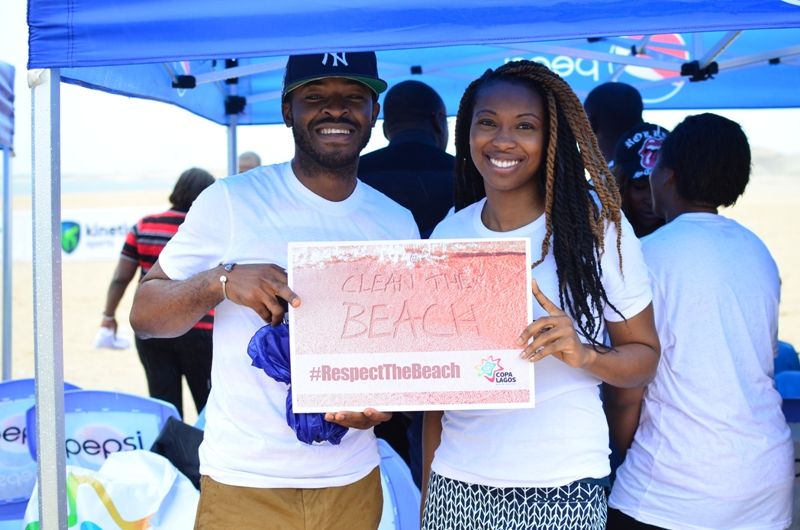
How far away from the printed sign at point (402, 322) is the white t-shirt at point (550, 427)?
16 cm

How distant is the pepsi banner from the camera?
4.88 m

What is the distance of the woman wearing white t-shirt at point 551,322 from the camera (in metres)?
1.92

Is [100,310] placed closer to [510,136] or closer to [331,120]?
[331,120]

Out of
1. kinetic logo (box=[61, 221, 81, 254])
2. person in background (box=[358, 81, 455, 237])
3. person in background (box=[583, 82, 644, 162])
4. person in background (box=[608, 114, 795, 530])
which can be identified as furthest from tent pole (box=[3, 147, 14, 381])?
kinetic logo (box=[61, 221, 81, 254])

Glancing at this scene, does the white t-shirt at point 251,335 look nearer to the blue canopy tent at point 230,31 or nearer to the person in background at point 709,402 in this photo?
the blue canopy tent at point 230,31

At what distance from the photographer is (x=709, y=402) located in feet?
7.48

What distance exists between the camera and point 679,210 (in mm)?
2463

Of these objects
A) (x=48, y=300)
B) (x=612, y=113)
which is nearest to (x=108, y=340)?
(x=612, y=113)

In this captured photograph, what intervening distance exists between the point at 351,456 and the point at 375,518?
0.72 ft

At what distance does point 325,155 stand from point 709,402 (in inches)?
45.6

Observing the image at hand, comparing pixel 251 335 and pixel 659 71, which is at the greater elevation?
pixel 659 71

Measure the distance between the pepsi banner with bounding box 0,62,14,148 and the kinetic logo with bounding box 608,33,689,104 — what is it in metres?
3.52

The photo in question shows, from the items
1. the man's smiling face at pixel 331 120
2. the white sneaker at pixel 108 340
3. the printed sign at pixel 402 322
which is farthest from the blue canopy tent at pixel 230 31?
the white sneaker at pixel 108 340

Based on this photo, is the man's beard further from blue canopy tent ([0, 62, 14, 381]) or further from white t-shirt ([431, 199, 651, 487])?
blue canopy tent ([0, 62, 14, 381])
